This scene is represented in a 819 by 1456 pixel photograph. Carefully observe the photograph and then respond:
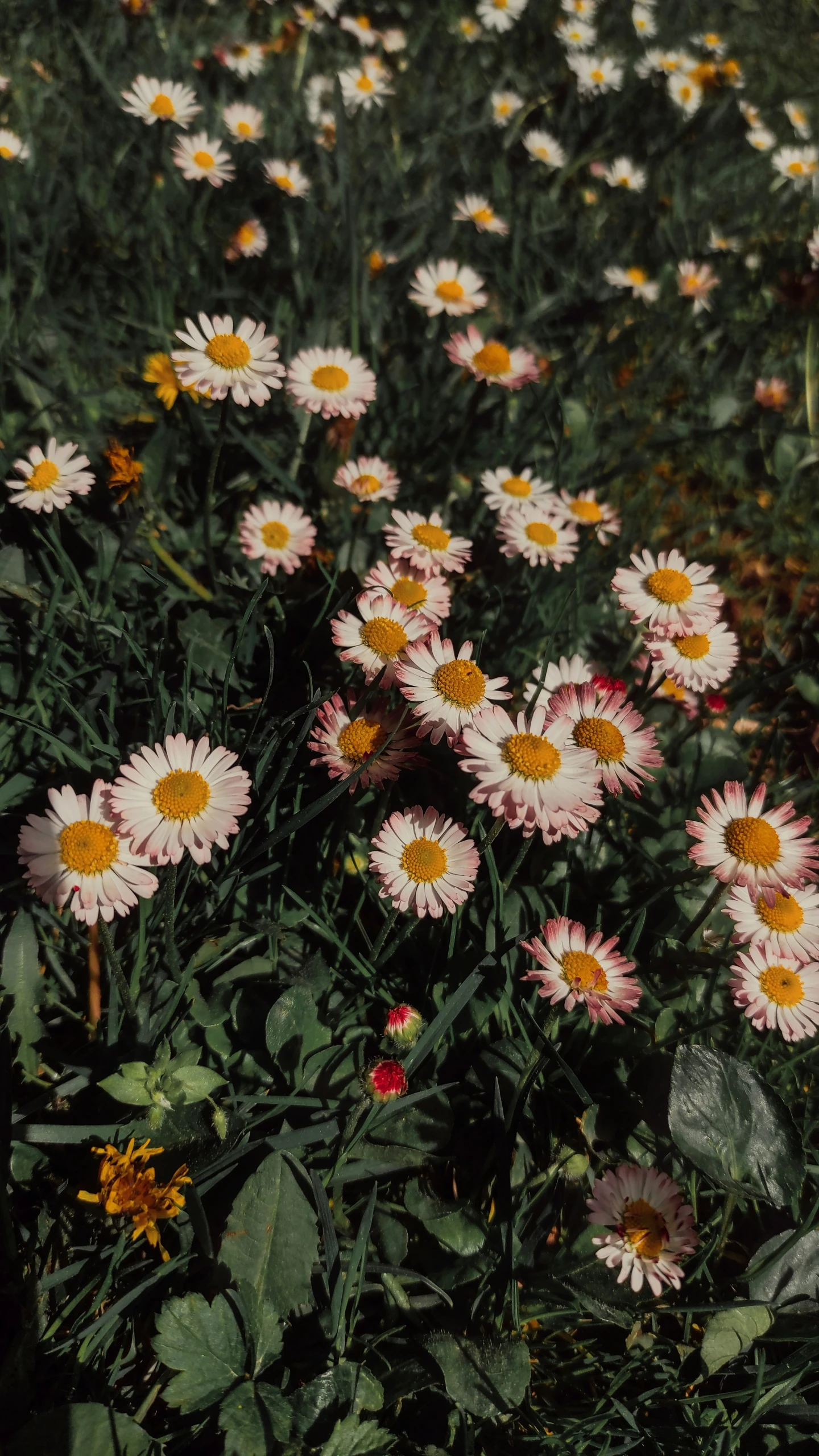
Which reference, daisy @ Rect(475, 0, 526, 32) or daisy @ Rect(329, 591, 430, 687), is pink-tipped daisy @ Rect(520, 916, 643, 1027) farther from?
daisy @ Rect(475, 0, 526, 32)

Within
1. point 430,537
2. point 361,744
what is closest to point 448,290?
point 430,537

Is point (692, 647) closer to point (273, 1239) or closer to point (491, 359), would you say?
point (491, 359)

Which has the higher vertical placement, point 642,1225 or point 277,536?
point 277,536

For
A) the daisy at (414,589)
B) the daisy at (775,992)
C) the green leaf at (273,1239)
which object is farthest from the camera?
the daisy at (414,589)

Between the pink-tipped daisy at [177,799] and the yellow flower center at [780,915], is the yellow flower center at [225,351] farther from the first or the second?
the yellow flower center at [780,915]

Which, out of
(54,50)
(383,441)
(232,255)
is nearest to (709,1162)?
(383,441)

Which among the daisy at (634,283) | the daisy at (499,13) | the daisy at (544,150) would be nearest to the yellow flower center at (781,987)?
the daisy at (634,283)

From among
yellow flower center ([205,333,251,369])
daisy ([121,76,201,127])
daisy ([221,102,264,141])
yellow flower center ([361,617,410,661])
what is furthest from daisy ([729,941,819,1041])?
daisy ([221,102,264,141])

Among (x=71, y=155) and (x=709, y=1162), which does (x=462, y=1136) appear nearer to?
(x=709, y=1162)
